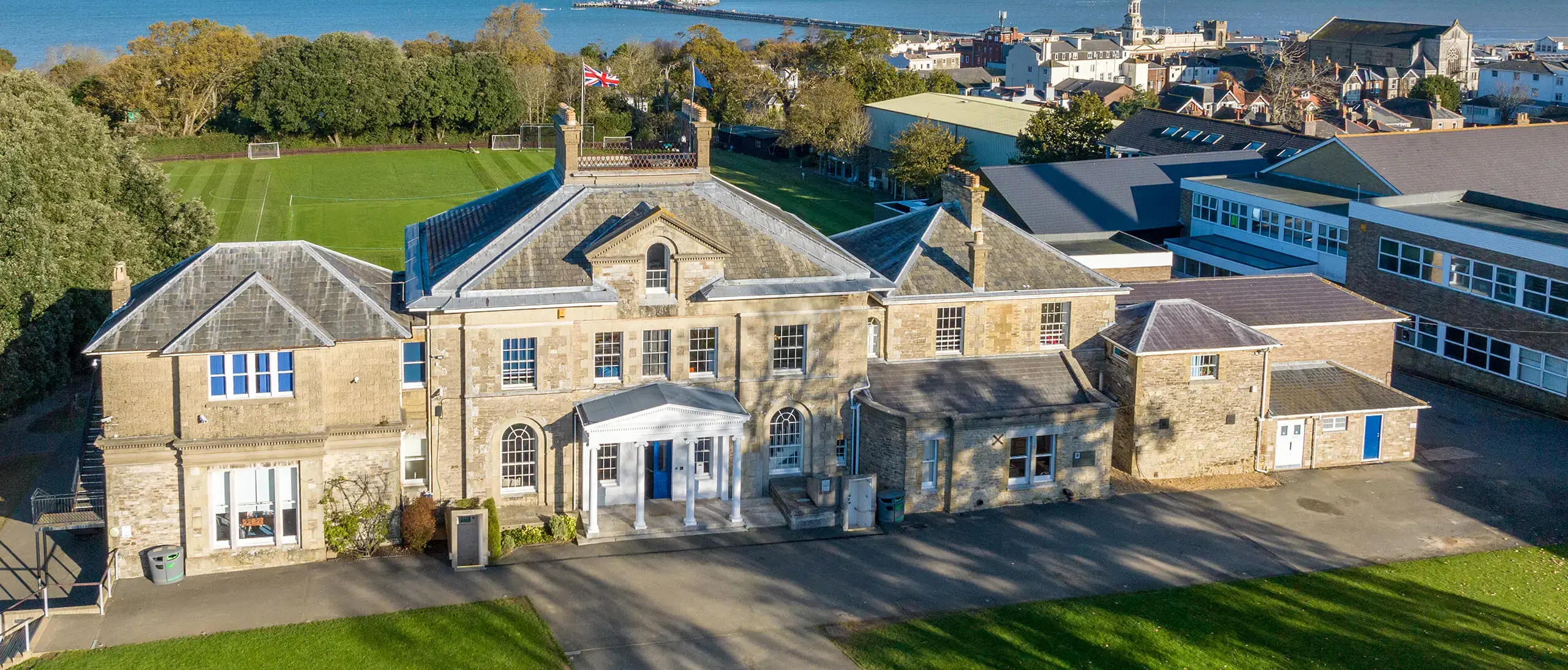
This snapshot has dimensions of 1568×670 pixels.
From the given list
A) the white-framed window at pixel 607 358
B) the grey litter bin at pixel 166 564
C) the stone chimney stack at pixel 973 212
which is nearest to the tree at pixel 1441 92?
the stone chimney stack at pixel 973 212

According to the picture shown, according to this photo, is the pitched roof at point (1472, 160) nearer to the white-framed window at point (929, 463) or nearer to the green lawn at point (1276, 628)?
the green lawn at point (1276, 628)

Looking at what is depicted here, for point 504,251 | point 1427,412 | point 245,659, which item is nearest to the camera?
point 245,659

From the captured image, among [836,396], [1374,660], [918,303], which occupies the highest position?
[918,303]

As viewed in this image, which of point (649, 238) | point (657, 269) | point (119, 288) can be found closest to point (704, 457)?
point (657, 269)

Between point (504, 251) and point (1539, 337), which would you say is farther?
point (1539, 337)

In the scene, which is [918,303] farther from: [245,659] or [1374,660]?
[245,659]

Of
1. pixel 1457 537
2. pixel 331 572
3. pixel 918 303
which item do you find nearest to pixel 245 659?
pixel 331 572

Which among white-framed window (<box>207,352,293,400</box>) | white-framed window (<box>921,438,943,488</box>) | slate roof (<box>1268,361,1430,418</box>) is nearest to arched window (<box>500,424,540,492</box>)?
white-framed window (<box>207,352,293,400</box>)
